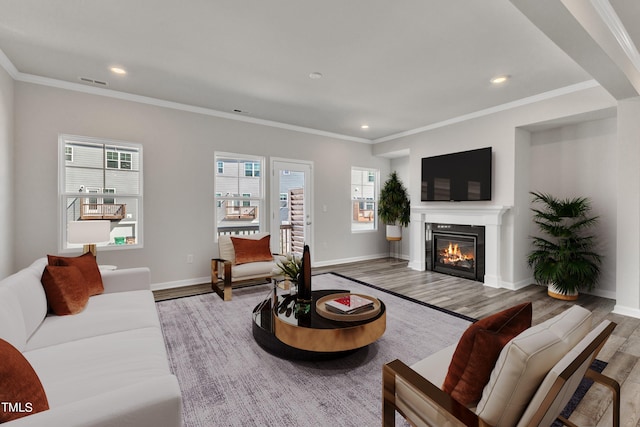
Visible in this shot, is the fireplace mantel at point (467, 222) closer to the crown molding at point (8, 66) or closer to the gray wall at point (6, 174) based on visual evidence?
the gray wall at point (6, 174)

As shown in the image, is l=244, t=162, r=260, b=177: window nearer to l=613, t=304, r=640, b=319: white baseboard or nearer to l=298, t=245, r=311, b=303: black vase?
l=298, t=245, r=311, b=303: black vase

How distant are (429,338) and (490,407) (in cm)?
180

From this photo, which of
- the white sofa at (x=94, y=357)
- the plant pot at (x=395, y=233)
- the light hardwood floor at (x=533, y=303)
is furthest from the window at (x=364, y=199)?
the white sofa at (x=94, y=357)

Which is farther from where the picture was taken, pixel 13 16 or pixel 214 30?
pixel 214 30

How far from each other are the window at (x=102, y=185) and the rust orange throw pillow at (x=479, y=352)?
4.25 m

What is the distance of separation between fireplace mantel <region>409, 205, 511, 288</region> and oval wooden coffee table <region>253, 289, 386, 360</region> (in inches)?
113

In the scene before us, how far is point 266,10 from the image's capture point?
2.31 m

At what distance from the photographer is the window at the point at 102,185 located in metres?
3.77

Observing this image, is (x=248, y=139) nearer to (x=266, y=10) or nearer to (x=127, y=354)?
(x=266, y=10)

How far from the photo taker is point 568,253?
391 centimetres

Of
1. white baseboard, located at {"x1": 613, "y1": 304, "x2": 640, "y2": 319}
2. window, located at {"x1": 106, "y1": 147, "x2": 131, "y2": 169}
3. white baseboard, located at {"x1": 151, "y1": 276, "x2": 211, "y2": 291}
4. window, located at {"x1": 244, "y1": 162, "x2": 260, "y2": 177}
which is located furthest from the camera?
window, located at {"x1": 244, "y1": 162, "x2": 260, "y2": 177}

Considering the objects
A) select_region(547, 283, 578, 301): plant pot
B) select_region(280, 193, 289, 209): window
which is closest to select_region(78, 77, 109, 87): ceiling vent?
select_region(280, 193, 289, 209): window

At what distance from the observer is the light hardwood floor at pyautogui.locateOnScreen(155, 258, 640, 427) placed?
6.00ft

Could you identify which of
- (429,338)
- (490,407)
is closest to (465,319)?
(429,338)
